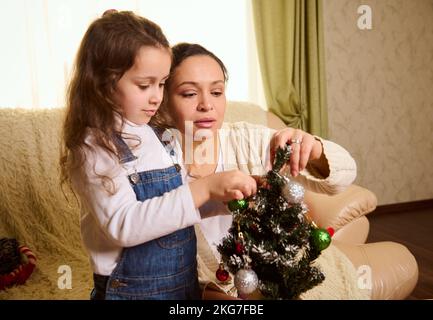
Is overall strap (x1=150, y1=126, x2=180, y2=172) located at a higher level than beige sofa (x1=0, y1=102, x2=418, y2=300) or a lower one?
higher

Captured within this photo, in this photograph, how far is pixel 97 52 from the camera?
32.3 inches

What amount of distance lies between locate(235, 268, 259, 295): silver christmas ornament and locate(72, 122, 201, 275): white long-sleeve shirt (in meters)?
0.12

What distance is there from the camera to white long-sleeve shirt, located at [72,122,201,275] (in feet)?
2.28

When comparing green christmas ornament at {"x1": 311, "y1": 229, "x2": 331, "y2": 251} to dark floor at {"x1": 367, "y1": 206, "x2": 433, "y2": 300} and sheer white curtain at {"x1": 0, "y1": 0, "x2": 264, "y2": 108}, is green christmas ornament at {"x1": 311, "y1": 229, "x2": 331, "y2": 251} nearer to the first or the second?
dark floor at {"x1": 367, "y1": 206, "x2": 433, "y2": 300}

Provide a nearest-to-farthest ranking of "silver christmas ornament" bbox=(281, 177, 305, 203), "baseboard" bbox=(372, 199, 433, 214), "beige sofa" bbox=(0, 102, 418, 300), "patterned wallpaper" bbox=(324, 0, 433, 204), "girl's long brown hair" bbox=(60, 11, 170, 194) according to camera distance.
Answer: "silver christmas ornament" bbox=(281, 177, 305, 203) → "girl's long brown hair" bbox=(60, 11, 170, 194) → "beige sofa" bbox=(0, 102, 418, 300) → "patterned wallpaper" bbox=(324, 0, 433, 204) → "baseboard" bbox=(372, 199, 433, 214)

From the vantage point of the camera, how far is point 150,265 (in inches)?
31.8

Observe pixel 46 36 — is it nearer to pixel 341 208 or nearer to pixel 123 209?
pixel 341 208

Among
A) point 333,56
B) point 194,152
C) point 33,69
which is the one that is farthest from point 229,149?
point 333,56

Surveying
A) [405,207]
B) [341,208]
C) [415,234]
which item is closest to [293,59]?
[341,208]

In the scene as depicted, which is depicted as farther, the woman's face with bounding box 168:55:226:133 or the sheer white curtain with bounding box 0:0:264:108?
the sheer white curtain with bounding box 0:0:264:108

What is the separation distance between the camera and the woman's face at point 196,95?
1.02 metres

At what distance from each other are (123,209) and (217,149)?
18.8 inches

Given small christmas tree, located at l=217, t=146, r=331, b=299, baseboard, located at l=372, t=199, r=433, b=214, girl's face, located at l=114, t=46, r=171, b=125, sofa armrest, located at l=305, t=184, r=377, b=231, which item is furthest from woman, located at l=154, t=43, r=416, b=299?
baseboard, located at l=372, t=199, r=433, b=214

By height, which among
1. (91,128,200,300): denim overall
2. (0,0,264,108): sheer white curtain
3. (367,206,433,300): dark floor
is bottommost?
(367,206,433,300): dark floor
